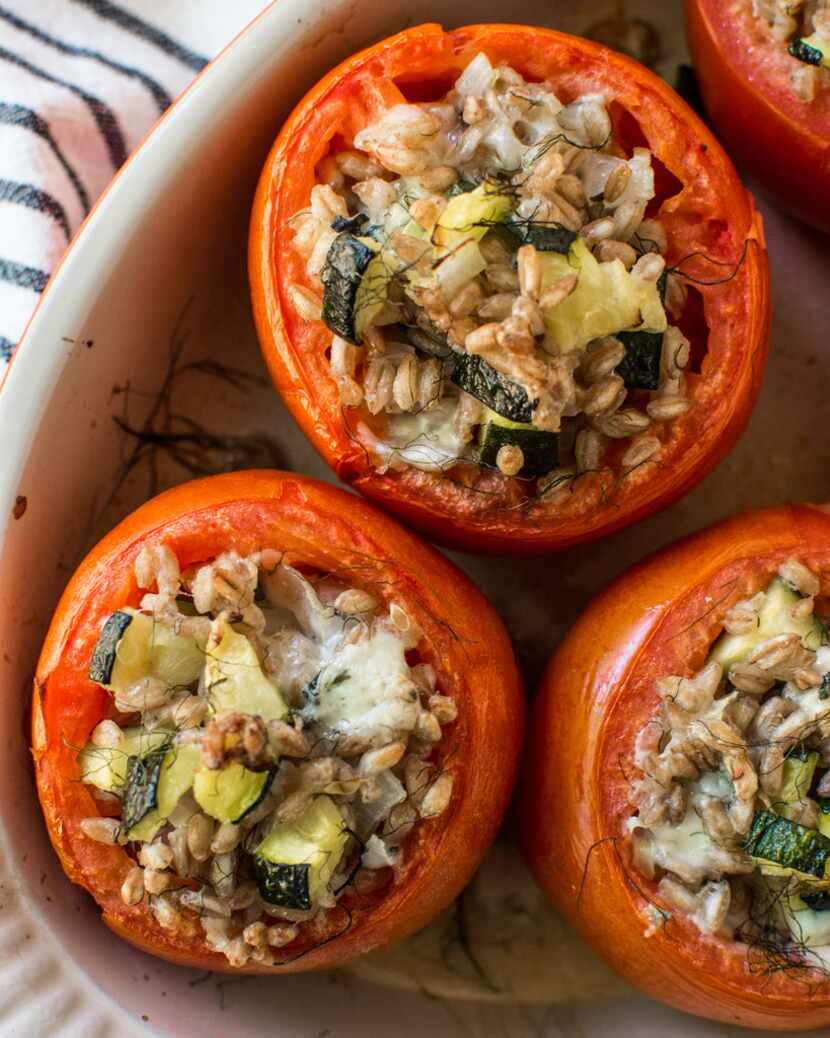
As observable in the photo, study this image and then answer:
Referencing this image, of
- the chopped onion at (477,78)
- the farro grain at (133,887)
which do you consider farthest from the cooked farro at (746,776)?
the chopped onion at (477,78)

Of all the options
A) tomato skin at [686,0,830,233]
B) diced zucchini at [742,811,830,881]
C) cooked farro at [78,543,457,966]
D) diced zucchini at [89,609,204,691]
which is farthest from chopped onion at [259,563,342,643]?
tomato skin at [686,0,830,233]

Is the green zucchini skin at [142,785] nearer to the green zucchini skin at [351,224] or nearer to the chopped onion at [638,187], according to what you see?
the green zucchini skin at [351,224]

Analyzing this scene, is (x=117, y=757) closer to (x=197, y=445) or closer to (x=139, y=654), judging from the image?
(x=139, y=654)

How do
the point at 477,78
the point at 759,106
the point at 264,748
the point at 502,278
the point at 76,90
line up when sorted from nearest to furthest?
the point at 264,748, the point at 502,278, the point at 477,78, the point at 759,106, the point at 76,90

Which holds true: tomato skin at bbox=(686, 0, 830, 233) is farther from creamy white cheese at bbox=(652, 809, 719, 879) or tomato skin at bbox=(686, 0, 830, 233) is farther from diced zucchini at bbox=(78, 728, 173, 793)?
diced zucchini at bbox=(78, 728, 173, 793)

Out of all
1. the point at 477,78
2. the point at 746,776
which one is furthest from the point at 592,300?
the point at 746,776

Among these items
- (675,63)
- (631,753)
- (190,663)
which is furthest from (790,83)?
(190,663)
